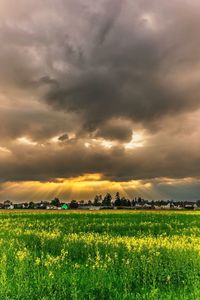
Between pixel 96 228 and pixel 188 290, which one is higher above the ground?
pixel 96 228

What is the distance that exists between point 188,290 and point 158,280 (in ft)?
4.65

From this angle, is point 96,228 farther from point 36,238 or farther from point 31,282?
point 31,282

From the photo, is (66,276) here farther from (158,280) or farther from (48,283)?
(158,280)

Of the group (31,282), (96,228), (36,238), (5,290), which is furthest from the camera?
(96,228)

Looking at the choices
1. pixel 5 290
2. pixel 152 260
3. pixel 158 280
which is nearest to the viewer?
pixel 5 290

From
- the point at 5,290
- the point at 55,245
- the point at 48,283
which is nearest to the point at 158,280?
the point at 48,283

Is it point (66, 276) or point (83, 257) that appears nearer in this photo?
point (66, 276)

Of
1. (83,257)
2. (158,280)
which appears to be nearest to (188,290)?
(158,280)

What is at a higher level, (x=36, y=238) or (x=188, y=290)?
(x=36, y=238)

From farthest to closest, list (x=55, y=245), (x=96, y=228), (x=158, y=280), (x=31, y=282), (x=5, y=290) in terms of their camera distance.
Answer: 1. (x=96, y=228)
2. (x=55, y=245)
3. (x=158, y=280)
4. (x=31, y=282)
5. (x=5, y=290)

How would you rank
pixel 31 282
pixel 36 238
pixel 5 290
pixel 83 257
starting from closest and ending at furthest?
pixel 5 290 → pixel 31 282 → pixel 83 257 → pixel 36 238

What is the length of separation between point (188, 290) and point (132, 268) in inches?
74.0

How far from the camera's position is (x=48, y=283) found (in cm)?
1058

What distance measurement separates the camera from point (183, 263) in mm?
13656
